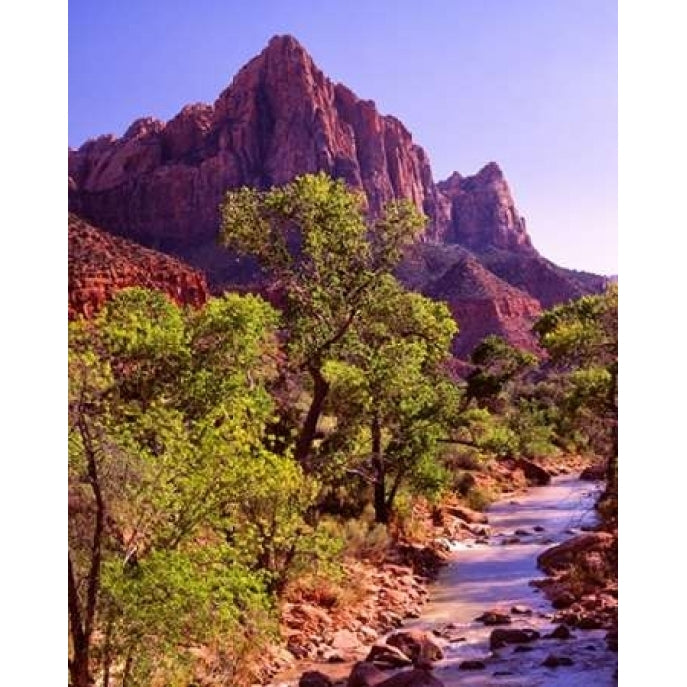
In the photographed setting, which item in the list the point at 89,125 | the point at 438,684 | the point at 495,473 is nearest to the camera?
the point at 438,684

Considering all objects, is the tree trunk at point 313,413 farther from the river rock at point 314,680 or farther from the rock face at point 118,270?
the rock face at point 118,270

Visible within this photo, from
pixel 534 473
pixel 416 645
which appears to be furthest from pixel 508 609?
pixel 534 473

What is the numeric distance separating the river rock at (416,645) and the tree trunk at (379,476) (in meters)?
2.53

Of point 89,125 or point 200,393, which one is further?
point 200,393

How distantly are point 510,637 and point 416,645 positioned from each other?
56 centimetres

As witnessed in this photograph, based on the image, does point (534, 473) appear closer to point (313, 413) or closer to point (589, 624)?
point (313, 413)

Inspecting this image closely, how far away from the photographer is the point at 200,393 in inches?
242

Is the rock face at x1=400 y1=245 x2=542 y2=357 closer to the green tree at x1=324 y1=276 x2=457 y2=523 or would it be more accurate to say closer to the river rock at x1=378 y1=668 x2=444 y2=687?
the green tree at x1=324 y1=276 x2=457 y2=523

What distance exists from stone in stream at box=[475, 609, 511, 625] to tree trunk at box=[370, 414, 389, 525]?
89.1 inches

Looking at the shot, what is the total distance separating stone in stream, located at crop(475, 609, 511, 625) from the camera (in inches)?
236
